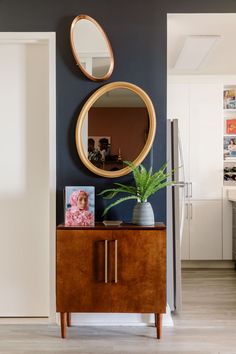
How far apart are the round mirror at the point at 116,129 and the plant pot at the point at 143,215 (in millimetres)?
333

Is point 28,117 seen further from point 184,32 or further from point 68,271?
point 184,32

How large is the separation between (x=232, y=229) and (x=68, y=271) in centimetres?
264

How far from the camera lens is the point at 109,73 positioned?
2773 millimetres

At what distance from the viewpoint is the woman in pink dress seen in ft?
8.62

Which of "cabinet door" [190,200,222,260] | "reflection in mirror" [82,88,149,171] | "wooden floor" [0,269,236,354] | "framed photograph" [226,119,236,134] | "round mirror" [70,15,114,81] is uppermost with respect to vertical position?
"round mirror" [70,15,114,81]

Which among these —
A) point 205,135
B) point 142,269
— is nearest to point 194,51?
point 205,135

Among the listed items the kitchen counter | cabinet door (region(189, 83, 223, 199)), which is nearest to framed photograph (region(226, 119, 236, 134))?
cabinet door (region(189, 83, 223, 199))

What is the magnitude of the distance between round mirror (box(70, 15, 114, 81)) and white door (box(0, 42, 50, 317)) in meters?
0.30

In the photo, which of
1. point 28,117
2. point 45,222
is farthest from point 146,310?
point 28,117

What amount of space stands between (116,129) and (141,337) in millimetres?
1524

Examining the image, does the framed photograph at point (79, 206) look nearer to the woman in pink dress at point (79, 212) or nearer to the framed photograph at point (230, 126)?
the woman in pink dress at point (79, 212)

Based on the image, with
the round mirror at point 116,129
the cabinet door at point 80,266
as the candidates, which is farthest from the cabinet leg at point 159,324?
the round mirror at point 116,129

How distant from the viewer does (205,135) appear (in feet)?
14.8

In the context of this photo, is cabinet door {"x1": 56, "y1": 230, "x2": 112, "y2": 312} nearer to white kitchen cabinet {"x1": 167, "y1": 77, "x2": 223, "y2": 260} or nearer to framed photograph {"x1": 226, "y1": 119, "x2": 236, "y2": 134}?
white kitchen cabinet {"x1": 167, "y1": 77, "x2": 223, "y2": 260}
